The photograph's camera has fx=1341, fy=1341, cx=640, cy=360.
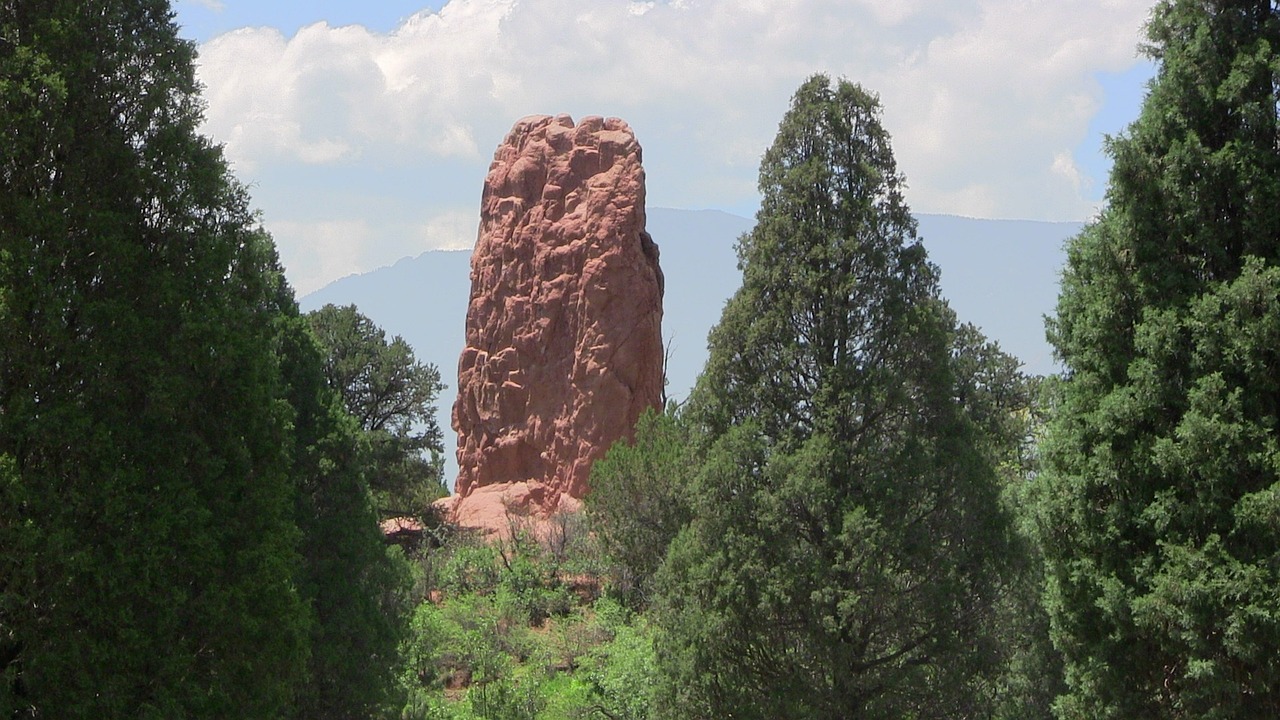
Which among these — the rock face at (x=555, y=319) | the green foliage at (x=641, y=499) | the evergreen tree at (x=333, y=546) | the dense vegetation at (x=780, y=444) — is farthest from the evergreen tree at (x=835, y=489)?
the rock face at (x=555, y=319)

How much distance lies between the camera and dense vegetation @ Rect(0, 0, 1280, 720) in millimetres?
9406

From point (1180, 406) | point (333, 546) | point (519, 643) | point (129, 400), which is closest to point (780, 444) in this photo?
point (1180, 406)

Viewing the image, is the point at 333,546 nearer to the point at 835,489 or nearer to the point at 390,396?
the point at 835,489

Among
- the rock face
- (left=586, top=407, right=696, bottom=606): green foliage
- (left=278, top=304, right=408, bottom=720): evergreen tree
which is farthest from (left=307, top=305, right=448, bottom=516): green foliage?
(left=278, top=304, right=408, bottom=720): evergreen tree

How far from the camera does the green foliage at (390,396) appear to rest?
34.9 meters

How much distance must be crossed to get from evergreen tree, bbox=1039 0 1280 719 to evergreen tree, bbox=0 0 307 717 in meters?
6.49

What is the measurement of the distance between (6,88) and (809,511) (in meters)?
8.69

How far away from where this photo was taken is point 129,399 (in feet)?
31.8

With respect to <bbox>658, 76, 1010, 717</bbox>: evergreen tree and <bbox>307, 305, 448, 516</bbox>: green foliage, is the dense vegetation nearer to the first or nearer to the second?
<bbox>658, 76, 1010, 717</bbox>: evergreen tree

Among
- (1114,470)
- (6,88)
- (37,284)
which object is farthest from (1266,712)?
(6,88)

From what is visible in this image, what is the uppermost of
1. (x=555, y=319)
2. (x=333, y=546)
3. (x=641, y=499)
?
(x=555, y=319)

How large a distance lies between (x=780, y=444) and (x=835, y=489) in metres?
0.79

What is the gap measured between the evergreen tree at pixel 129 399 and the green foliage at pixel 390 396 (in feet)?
79.5

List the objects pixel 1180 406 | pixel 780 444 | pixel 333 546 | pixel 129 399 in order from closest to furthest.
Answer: pixel 129 399 → pixel 1180 406 → pixel 780 444 → pixel 333 546
